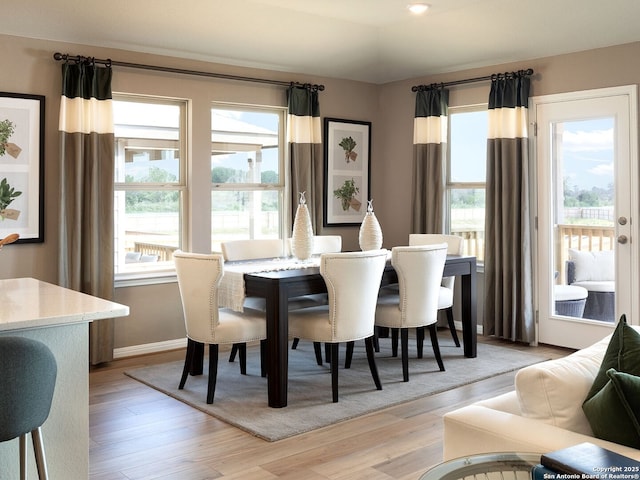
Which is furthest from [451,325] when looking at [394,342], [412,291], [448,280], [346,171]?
[346,171]

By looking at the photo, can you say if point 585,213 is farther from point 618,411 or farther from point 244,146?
point 618,411

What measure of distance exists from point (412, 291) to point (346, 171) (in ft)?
7.62

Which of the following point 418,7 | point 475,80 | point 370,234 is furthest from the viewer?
point 475,80

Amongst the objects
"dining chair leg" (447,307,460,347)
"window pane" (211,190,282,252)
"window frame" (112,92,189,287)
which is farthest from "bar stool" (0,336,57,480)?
"dining chair leg" (447,307,460,347)

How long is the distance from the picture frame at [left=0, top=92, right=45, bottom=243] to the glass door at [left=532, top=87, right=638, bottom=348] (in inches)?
155

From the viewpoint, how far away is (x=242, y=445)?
3.43 metres

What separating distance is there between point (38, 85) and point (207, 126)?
137 cm

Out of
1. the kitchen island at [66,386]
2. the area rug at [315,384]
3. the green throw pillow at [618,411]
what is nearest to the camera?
the green throw pillow at [618,411]

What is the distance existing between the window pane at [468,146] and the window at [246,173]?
165cm

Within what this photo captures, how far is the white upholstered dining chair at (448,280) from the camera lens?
17.0 feet

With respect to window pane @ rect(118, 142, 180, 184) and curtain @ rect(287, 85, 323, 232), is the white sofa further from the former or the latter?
curtain @ rect(287, 85, 323, 232)

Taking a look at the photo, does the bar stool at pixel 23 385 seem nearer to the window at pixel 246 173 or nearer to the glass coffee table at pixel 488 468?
the glass coffee table at pixel 488 468

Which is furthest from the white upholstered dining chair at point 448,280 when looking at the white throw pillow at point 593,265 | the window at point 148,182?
the window at point 148,182

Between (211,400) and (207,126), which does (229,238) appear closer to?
(207,126)
